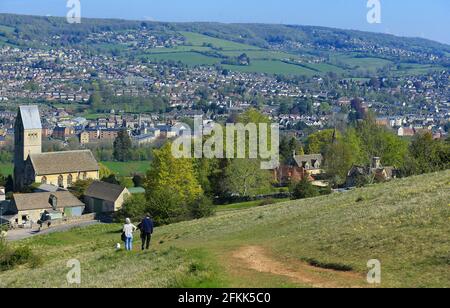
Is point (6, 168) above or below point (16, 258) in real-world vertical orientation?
below

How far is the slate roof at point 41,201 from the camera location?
174 ft

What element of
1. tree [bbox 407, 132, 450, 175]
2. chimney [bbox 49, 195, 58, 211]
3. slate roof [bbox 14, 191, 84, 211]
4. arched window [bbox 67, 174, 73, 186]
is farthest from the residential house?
tree [bbox 407, 132, 450, 175]

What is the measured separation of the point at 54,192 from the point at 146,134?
211 feet

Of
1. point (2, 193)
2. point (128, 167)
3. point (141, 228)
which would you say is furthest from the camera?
point (128, 167)

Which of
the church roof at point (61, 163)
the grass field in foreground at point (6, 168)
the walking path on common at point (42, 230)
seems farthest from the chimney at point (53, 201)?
the grass field in foreground at point (6, 168)

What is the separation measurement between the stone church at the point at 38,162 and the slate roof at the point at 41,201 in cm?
545

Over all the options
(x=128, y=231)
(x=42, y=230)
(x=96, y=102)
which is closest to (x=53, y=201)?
(x=42, y=230)

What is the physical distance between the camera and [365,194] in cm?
2844

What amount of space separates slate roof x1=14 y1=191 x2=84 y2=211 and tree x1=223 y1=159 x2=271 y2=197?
10979 mm

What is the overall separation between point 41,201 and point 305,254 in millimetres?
38193

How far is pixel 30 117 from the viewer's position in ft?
204

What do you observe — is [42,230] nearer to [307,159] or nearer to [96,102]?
[307,159]

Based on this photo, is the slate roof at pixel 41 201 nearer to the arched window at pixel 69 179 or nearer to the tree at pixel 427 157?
the arched window at pixel 69 179
